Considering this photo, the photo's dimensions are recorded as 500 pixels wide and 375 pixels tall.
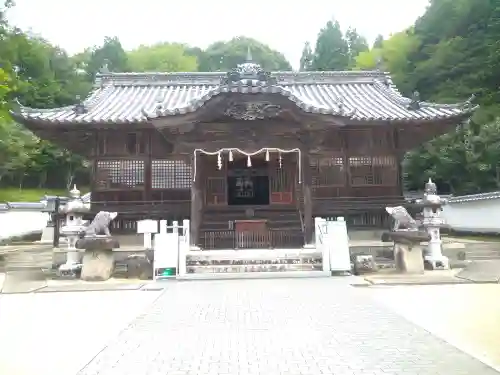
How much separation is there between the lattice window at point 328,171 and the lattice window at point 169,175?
15.4 ft

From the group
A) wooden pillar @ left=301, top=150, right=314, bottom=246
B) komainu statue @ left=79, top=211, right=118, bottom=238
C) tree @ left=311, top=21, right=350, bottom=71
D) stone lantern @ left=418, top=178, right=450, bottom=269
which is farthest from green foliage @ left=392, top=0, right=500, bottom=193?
komainu statue @ left=79, top=211, right=118, bottom=238

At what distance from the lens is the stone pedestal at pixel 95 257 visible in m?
12.3

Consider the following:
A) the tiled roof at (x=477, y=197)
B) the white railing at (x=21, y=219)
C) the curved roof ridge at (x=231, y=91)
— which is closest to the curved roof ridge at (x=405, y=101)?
the curved roof ridge at (x=231, y=91)

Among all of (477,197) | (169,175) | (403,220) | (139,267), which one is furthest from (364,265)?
(477,197)

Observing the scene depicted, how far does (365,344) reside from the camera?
18.6 ft

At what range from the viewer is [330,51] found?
65750 mm

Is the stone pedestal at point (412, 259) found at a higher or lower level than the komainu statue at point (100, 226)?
lower

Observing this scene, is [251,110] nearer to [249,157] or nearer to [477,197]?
[249,157]

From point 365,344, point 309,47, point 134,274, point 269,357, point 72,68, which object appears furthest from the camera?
point 309,47

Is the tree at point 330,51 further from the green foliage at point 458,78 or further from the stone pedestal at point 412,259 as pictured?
the stone pedestal at point 412,259

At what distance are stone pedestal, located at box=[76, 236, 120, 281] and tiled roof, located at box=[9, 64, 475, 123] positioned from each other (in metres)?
4.24

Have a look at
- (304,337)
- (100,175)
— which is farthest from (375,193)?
(304,337)

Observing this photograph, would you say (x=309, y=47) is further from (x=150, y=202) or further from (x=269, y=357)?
(x=269, y=357)

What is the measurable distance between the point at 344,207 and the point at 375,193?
1458mm
